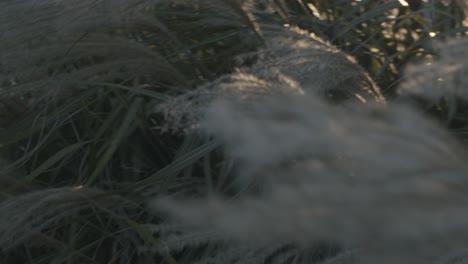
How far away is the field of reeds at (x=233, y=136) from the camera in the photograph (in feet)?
1.54

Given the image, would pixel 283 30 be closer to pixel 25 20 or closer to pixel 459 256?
pixel 25 20

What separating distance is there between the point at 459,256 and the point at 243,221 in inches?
21.5

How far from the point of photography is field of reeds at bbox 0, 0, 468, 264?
0.47 meters

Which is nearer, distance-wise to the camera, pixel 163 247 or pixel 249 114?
pixel 249 114

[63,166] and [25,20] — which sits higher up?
[25,20]

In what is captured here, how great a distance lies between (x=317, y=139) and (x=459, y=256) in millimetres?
518

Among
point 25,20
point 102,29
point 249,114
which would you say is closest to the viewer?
point 249,114

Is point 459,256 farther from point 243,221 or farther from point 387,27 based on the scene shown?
point 387,27

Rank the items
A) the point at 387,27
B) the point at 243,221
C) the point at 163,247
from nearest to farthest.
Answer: the point at 243,221
the point at 163,247
the point at 387,27

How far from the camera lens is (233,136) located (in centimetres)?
51

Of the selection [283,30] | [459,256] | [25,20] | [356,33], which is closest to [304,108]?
[459,256]

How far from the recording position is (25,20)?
1.68m

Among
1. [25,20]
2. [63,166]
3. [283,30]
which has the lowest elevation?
[63,166]

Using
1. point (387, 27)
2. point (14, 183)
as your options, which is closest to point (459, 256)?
point (14, 183)
